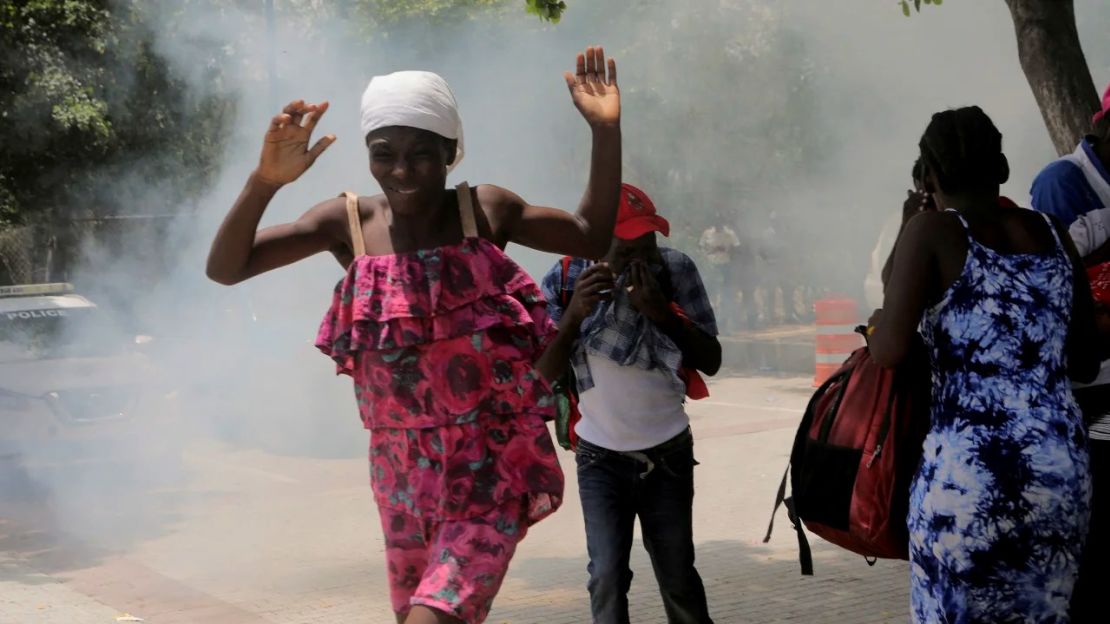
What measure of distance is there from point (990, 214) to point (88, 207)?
43.2 ft

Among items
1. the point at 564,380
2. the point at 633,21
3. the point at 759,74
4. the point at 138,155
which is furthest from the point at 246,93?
the point at 564,380

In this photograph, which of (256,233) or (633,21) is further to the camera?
(633,21)

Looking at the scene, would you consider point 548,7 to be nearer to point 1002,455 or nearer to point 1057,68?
point 1057,68

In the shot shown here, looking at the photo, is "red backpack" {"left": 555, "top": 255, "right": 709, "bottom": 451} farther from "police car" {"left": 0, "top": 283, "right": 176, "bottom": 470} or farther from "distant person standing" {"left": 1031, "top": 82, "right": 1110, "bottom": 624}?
"police car" {"left": 0, "top": 283, "right": 176, "bottom": 470}

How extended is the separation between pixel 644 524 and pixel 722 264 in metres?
15.6

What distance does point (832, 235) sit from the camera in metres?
19.9

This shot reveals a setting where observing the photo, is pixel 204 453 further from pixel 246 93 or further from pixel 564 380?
pixel 564 380

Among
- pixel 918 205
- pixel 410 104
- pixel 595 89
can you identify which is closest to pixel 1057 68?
pixel 918 205

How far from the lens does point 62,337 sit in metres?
12.3

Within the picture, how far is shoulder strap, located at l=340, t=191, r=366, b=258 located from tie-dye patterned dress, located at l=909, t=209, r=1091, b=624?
4.15 feet

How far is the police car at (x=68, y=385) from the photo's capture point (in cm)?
1130

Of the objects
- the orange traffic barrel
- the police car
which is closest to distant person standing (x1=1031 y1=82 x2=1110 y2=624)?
the police car

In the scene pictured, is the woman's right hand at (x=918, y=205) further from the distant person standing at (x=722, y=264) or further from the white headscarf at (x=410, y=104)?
the distant person standing at (x=722, y=264)

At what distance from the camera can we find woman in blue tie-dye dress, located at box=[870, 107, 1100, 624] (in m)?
2.99
